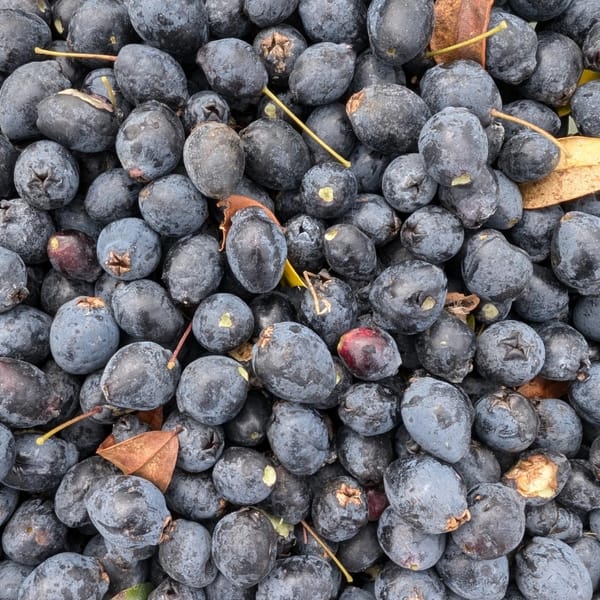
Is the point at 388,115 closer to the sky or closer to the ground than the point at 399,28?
closer to the ground

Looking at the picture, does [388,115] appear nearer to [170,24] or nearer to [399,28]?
[399,28]

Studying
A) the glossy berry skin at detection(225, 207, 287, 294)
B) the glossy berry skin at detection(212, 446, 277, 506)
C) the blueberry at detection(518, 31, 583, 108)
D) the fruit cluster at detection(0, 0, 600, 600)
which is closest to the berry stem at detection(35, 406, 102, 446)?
the fruit cluster at detection(0, 0, 600, 600)

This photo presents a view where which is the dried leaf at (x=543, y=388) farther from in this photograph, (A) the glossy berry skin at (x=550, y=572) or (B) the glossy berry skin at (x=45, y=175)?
(B) the glossy berry skin at (x=45, y=175)

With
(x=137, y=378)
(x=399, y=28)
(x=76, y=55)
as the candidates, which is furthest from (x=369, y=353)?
(x=76, y=55)

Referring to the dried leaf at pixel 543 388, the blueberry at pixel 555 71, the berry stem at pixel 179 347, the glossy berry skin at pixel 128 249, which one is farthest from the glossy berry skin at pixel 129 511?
the blueberry at pixel 555 71

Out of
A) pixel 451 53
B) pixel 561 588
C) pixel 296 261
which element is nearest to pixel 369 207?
pixel 296 261

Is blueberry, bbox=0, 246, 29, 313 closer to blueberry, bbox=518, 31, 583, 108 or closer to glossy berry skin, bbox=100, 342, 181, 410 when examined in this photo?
glossy berry skin, bbox=100, 342, 181, 410

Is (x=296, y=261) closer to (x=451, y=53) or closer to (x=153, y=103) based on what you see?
(x=153, y=103)
